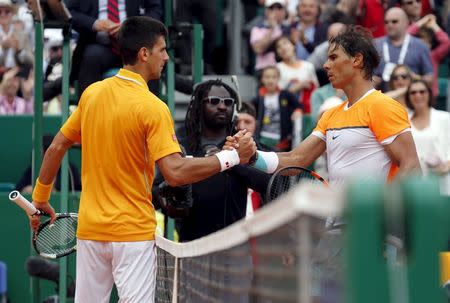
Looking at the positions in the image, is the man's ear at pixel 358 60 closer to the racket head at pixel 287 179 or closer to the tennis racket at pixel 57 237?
the racket head at pixel 287 179

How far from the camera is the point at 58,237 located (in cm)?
709

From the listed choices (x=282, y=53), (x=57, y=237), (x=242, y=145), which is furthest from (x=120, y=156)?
(x=282, y=53)

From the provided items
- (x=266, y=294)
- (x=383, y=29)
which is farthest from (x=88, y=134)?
(x=383, y=29)

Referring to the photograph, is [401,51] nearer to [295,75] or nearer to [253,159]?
[295,75]

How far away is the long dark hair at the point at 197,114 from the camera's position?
7.92 metres

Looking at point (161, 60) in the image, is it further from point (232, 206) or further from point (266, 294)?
point (266, 294)

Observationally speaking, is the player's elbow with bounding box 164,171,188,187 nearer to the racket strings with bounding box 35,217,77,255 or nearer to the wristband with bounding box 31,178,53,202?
the wristband with bounding box 31,178,53,202

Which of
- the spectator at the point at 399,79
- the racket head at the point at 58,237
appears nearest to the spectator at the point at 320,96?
the spectator at the point at 399,79

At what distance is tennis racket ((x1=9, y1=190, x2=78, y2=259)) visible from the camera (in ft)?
23.1

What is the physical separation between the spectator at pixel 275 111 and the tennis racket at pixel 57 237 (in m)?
6.08

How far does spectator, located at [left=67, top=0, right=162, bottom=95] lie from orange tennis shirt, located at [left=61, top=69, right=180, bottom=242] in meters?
2.85

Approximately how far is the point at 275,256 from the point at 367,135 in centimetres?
268

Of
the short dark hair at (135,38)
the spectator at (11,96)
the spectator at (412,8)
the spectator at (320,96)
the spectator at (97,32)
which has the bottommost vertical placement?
the spectator at (11,96)

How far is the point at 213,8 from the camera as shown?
15078mm
